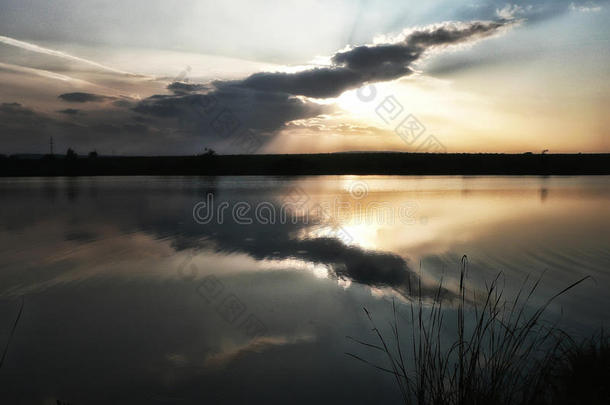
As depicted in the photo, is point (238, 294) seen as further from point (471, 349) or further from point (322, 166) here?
point (322, 166)

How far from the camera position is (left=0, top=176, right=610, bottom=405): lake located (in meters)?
4.27

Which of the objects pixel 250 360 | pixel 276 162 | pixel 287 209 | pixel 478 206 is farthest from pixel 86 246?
pixel 276 162

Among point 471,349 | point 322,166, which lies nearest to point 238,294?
point 471,349

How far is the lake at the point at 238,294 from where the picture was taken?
4270 millimetres

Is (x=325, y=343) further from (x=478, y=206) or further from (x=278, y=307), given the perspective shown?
(x=478, y=206)

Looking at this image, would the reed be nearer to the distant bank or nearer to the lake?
the lake

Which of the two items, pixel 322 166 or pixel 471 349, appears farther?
pixel 322 166

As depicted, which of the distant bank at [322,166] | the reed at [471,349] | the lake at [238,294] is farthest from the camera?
the distant bank at [322,166]

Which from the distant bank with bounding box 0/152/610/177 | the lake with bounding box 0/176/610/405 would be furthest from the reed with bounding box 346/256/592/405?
the distant bank with bounding box 0/152/610/177

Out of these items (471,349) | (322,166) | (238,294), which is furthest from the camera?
(322,166)

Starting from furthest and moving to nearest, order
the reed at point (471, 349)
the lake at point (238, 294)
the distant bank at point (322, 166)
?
the distant bank at point (322, 166) → the lake at point (238, 294) → the reed at point (471, 349)

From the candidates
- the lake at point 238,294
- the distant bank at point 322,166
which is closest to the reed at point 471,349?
the lake at point 238,294

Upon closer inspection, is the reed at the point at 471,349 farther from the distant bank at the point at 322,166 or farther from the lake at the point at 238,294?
the distant bank at the point at 322,166

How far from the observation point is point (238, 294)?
23.1 ft
